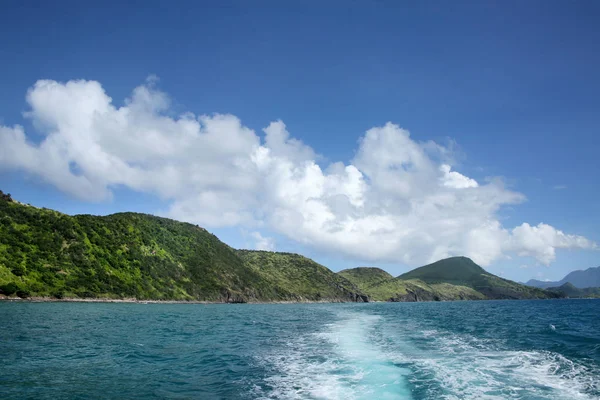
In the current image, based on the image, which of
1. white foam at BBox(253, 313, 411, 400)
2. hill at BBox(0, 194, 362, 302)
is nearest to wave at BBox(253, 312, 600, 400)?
white foam at BBox(253, 313, 411, 400)

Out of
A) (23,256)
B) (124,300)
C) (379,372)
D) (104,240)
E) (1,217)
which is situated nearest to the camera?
(379,372)

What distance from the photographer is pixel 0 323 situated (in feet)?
128

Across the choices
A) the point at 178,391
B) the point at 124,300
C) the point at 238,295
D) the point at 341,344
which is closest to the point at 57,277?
the point at 124,300

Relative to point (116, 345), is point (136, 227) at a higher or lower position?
higher

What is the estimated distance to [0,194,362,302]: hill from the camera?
96.2 meters

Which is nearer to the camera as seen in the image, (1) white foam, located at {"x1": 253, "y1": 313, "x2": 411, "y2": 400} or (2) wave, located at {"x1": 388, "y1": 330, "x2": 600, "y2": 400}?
(2) wave, located at {"x1": 388, "y1": 330, "x2": 600, "y2": 400}

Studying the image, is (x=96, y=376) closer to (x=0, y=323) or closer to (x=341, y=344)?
(x=341, y=344)

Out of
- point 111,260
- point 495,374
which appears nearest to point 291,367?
point 495,374

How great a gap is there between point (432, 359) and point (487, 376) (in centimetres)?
550

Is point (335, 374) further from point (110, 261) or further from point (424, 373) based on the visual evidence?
point (110, 261)

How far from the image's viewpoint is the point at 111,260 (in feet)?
415

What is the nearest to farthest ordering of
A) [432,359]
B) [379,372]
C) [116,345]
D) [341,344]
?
[379,372], [432,359], [116,345], [341,344]

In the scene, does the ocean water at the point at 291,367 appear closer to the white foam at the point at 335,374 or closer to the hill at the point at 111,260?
the white foam at the point at 335,374

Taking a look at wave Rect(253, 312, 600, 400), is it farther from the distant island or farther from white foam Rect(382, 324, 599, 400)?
the distant island
